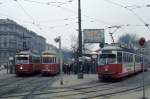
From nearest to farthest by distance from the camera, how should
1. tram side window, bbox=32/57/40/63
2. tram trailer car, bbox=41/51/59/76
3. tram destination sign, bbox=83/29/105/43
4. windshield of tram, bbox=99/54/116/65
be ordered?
windshield of tram, bbox=99/54/116/65, tram trailer car, bbox=41/51/59/76, tram side window, bbox=32/57/40/63, tram destination sign, bbox=83/29/105/43

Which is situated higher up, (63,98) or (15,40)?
(15,40)

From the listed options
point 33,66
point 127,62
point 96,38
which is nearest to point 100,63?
point 127,62

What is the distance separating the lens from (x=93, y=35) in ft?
180

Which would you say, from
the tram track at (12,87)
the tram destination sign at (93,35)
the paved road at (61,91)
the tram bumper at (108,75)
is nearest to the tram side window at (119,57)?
the tram bumper at (108,75)

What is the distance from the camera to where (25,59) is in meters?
43.8

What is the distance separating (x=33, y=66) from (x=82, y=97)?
2795 centimetres

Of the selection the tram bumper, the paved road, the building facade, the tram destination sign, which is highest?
the building facade

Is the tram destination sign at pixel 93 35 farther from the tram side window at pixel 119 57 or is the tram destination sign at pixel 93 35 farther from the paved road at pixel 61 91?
the paved road at pixel 61 91

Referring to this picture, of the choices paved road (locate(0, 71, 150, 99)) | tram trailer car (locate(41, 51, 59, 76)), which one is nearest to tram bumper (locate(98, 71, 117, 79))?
paved road (locate(0, 71, 150, 99))

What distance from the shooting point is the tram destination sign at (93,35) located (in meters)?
54.6

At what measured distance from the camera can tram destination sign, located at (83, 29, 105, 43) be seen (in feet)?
179

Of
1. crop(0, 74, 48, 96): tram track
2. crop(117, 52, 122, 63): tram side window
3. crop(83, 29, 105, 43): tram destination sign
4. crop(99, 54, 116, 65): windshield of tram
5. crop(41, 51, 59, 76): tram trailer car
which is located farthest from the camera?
crop(83, 29, 105, 43): tram destination sign

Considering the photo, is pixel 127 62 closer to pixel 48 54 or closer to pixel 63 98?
pixel 48 54

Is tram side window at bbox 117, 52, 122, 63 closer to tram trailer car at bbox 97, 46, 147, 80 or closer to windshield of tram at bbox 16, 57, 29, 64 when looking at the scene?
tram trailer car at bbox 97, 46, 147, 80
